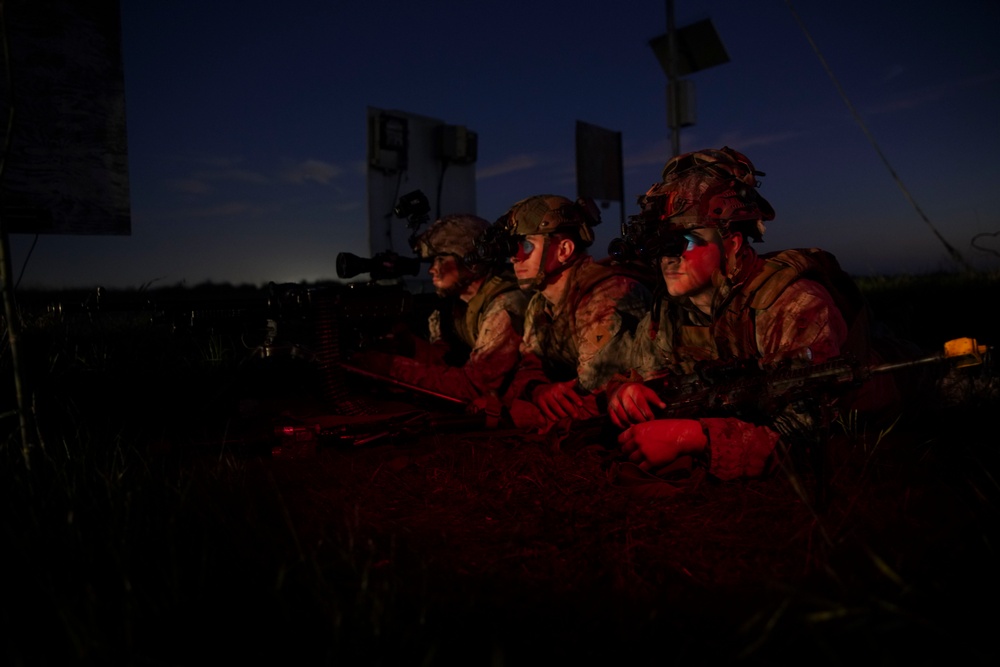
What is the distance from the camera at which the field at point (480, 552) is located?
1.82 meters

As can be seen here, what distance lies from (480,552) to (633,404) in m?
1.18

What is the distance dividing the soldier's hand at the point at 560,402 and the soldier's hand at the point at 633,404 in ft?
2.16

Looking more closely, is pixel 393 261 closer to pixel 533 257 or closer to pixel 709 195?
pixel 533 257

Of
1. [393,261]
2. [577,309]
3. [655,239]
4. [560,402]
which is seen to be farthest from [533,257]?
[655,239]

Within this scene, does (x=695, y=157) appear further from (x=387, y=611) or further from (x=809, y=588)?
(x=387, y=611)

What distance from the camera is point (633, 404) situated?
3.42m

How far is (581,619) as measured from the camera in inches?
81.0

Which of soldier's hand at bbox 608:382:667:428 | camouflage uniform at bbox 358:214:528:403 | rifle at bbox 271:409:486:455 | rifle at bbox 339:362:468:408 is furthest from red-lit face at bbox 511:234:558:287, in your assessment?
soldier's hand at bbox 608:382:667:428

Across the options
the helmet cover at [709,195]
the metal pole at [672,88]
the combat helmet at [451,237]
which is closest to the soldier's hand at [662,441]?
the helmet cover at [709,195]

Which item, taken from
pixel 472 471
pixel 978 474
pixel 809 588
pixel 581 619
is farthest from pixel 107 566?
pixel 978 474

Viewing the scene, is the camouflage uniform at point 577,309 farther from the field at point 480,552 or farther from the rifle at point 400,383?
the field at point 480,552

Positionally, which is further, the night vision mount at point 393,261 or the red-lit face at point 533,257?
the night vision mount at point 393,261

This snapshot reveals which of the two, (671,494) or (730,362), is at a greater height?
(730,362)

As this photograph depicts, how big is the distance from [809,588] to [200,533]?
6.75 feet
